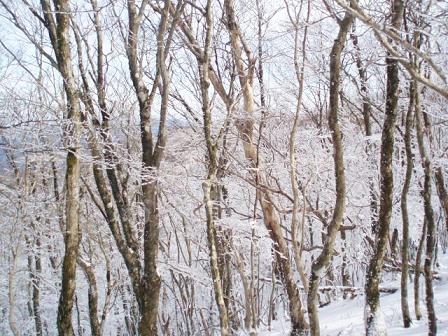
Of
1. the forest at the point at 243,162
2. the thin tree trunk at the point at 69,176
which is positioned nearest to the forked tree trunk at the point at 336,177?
the forest at the point at 243,162

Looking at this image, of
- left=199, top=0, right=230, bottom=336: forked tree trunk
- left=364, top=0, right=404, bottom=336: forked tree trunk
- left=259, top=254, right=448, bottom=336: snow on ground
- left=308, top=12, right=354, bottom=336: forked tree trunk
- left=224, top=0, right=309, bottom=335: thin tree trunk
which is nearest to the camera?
left=364, top=0, right=404, bottom=336: forked tree trunk

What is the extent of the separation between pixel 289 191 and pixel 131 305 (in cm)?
784

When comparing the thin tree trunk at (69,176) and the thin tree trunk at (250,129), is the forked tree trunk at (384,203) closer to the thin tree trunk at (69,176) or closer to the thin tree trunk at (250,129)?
the thin tree trunk at (250,129)

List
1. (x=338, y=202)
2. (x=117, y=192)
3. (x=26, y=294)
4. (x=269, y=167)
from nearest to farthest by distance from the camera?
1. (x=338, y=202)
2. (x=117, y=192)
3. (x=269, y=167)
4. (x=26, y=294)

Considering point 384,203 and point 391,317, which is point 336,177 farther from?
point 391,317

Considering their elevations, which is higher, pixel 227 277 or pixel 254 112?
pixel 254 112

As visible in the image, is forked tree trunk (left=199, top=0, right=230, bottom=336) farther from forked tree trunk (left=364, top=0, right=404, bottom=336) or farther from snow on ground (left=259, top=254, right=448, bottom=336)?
snow on ground (left=259, top=254, right=448, bottom=336)

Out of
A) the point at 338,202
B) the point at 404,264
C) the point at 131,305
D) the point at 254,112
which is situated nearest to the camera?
the point at 338,202

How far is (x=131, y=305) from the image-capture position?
15672 millimetres

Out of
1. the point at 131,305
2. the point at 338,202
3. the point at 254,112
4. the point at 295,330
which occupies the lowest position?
the point at 131,305

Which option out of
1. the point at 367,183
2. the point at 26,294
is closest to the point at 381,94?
the point at 367,183

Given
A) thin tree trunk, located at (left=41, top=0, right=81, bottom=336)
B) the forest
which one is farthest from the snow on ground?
thin tree trunk, located at (left=41, top=0, right=81, bottom=336)

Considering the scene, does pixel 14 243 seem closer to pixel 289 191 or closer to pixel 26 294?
pixel 26 294

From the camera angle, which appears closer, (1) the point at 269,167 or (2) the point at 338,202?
(2) the point at 338,202
